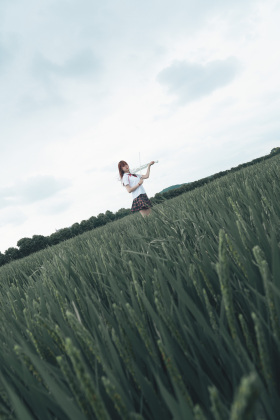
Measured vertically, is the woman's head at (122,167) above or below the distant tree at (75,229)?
above

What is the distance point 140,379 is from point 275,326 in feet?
0.76

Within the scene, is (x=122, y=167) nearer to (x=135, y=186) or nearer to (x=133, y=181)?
(x=133, y=181)

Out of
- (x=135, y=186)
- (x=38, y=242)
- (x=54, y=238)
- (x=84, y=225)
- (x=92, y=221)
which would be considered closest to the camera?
(x=135, y=186)

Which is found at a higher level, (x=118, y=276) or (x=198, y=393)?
(x=118, y=276)

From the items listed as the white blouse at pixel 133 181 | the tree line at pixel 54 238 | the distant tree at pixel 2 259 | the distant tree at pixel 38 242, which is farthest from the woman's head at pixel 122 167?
the distant tree at pixel 38 242

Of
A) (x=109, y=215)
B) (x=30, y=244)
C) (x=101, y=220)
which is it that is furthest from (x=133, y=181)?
(x=109, y=215)

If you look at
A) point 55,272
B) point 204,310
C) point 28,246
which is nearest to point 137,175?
point 55,272

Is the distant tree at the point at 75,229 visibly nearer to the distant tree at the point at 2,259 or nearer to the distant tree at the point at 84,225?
the distant tree at the point at 84,225

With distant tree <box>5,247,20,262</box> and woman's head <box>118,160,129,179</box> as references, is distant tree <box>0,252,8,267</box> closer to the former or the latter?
distant tree <box>5,247,20,262</box>

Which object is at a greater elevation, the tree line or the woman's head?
the woman's head

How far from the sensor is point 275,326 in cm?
44

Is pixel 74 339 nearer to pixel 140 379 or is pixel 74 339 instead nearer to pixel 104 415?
pixel 140 379

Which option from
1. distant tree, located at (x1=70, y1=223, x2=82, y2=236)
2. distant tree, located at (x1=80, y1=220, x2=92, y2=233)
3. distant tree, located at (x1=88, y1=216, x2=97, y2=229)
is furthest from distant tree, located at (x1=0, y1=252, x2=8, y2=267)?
distant tree, located at (x1=88, y1=216, x2=97, y2=229)

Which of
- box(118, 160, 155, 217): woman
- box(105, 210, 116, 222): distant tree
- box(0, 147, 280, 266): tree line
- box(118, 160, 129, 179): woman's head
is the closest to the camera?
box(118, 160, 155, 217): woman
